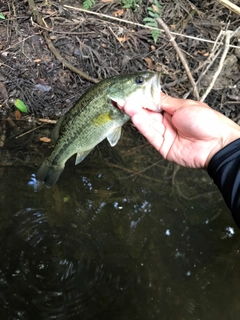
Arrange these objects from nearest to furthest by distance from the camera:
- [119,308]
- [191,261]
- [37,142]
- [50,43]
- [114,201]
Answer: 1. [119,308]
2. [191,261]
3. [114,201]
4. [37,142]
5. [50,43]

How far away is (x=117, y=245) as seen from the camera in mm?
3863

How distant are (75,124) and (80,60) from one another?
2.32 m

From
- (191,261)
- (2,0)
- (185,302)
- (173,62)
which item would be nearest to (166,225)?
(191,261)

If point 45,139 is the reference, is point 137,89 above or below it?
above

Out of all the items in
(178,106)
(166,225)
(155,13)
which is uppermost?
(178,106)

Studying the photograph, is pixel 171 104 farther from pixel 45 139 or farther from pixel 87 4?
pixel 87 4

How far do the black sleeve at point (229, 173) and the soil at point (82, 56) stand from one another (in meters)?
2.35

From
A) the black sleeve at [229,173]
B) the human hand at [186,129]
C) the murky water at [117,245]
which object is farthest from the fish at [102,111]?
the murky water at [117,245]

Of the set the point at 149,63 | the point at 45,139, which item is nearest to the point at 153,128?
the point at 45,139

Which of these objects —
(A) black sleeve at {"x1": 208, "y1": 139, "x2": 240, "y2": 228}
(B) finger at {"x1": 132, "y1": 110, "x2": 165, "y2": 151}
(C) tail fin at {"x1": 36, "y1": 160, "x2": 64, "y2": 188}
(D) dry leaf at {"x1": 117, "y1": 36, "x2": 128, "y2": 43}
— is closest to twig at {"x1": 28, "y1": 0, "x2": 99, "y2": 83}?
(D) dry leaf at {"x1": 117, "y1": 36, "x2": 128, "y2": 43}

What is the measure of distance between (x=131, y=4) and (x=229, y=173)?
3.60 metres

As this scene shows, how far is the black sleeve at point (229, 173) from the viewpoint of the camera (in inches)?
100

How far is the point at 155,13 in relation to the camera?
5.34 m

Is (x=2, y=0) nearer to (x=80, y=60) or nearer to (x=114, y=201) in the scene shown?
(x=80, y=60)
